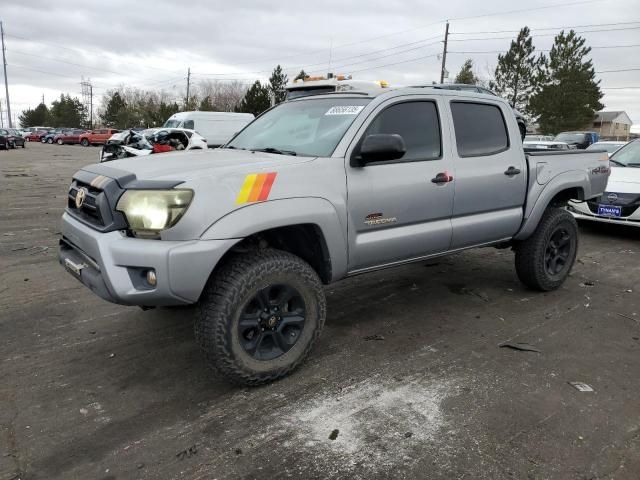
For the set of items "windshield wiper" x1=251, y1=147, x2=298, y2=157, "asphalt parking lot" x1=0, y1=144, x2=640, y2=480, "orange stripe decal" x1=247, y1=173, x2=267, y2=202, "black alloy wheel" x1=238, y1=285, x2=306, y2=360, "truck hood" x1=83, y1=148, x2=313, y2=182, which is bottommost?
"asphalt parking lot" x1=0, y1=144, x2=640, y2=480

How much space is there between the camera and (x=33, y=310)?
433 cm

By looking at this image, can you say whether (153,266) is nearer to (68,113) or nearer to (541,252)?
(541,252)

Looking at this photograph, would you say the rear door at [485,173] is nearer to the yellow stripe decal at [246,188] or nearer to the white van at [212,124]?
the yellow stripe decal at [246,188]

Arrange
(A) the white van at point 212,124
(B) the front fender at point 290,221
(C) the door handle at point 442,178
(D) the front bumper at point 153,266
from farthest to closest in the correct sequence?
(A) the white van at point 212,124, (C) the door handle at point 442,178, (B) the front fender at point 290,221, (D) the front bumper at point 153,266

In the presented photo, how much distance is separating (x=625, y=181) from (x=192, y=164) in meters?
7.09

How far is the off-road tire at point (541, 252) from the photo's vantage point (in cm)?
481

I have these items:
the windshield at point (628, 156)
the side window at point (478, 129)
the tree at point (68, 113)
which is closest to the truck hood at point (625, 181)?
the windshield at point (628, 156)

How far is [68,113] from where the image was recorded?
78.2 m

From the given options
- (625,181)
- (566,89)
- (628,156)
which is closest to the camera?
(625,181)

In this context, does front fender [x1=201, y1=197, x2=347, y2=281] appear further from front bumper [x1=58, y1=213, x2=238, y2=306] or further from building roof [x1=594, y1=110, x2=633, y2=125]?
building roof [x1=594, y1=110, x2=633, y2=125]

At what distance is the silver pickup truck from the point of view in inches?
109

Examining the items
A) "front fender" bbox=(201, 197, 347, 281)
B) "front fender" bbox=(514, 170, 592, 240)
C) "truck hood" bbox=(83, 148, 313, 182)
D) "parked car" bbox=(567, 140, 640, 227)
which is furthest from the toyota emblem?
"parked car" bbox=(567, 140, 640, 227)

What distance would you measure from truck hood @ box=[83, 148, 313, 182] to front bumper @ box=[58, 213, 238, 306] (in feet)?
1.30

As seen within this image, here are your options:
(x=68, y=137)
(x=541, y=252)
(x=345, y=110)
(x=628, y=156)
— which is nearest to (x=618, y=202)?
(x=628, y=156)
